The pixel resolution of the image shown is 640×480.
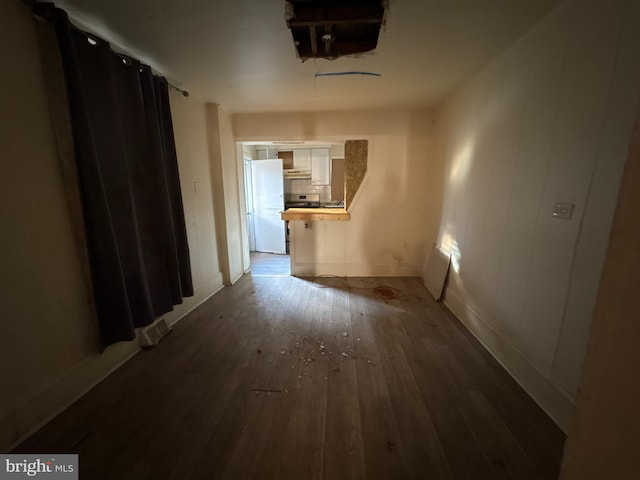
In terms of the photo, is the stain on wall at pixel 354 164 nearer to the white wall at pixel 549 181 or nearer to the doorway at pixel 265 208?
the white wall at pixel 549 181

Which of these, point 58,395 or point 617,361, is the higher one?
point 617,361

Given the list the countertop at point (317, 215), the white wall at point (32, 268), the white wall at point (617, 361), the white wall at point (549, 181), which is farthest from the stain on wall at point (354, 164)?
the white wall at point (617, 361)

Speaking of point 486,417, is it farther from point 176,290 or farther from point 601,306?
point 176,290

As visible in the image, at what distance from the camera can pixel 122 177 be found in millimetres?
1685

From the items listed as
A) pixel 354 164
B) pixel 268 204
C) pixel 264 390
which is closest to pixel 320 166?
pixel 268 204

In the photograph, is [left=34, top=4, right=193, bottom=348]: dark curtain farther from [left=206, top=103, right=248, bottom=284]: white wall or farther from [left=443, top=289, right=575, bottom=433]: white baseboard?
[left=443, top=289, right=575, bottom=433]: white baseboard

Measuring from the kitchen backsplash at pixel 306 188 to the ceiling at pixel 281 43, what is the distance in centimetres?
298

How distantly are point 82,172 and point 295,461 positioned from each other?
1946 millimetres

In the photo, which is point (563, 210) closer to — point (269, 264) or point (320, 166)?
point (269, 264)

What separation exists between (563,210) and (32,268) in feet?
9.40

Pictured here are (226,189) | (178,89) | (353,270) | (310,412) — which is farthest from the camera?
(353,270)

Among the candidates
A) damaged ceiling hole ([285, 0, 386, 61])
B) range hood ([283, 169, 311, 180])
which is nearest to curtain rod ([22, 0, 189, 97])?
damaged ceiling hole ([285, 0, 386, 61])

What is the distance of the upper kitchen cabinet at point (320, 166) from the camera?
17.9 ft

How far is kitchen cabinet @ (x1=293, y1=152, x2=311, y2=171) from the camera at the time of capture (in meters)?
5.48
